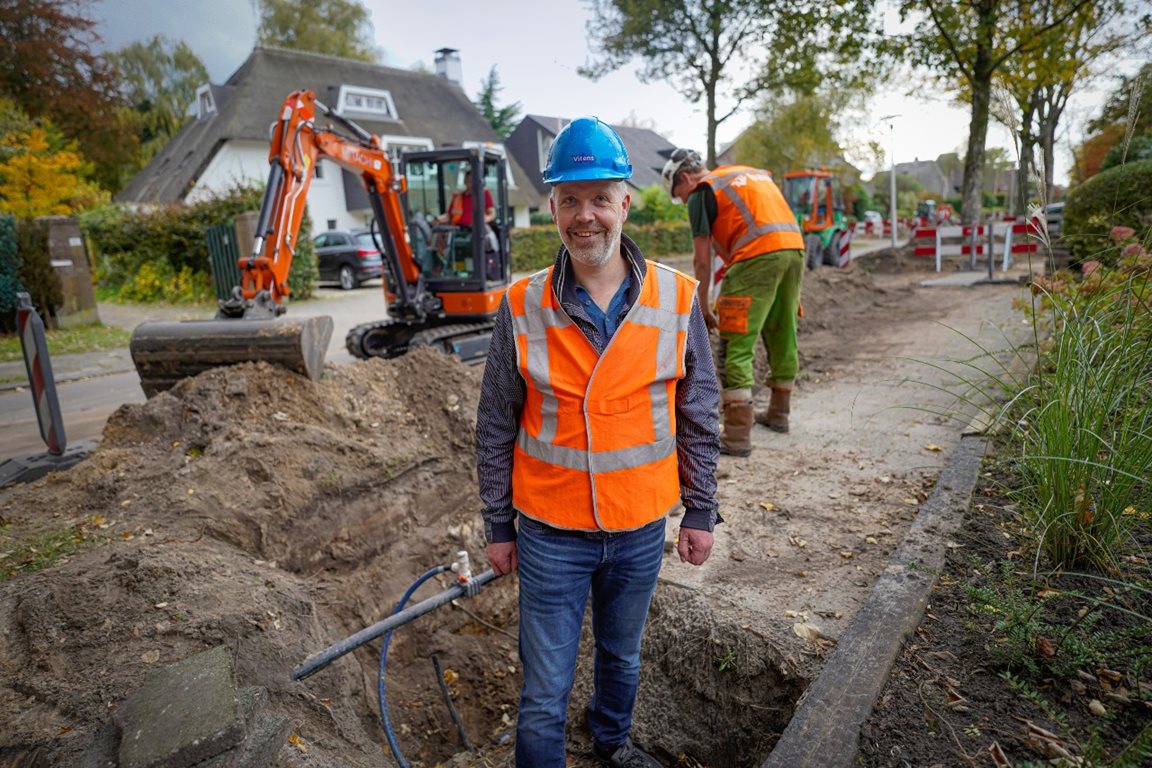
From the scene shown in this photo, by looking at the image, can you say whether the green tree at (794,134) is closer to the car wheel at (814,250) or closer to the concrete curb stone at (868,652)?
the car wheel at (814,250)

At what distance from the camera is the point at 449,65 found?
39.3m

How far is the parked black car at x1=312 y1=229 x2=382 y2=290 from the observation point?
20031mm

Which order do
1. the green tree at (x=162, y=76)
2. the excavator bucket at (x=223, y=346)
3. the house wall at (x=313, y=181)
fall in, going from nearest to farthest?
the excavator bucket at (x=223, y=346) < the house wall at (x=313, y=181) < the green tree at (x=162, y=76)

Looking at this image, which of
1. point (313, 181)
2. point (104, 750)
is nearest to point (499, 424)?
point (104, 750)

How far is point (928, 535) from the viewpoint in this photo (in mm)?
3113

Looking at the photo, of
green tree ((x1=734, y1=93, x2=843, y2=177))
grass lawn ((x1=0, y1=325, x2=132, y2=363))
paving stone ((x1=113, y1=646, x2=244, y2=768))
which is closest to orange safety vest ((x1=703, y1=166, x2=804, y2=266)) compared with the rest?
paving stone ((x1=113, y1=646, x2=244, y2=768))

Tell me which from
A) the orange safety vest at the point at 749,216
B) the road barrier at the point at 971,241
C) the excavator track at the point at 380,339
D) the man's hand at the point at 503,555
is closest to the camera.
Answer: the man's hand at the point at 503,555

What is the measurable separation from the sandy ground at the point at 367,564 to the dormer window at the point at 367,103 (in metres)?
28.7

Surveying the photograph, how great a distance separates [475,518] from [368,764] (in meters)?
1.98

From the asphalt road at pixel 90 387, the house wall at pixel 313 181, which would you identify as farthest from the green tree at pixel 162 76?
the asphalt road at pixel 90 387

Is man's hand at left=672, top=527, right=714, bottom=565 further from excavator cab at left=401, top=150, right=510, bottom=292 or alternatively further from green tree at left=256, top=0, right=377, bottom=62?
green tree at left=256, top=0, right=377, bottom=62

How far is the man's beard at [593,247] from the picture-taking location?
2010 millimetres

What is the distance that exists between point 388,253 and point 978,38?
626 inches

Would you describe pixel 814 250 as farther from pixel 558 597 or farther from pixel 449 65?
pixel 449 65
